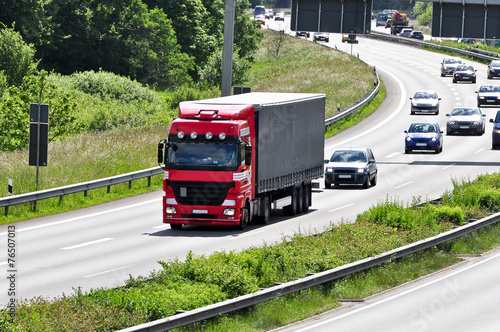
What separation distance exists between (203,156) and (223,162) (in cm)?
56

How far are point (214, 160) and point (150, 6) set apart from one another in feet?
268

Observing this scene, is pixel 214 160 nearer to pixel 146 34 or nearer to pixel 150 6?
pixel 146 34

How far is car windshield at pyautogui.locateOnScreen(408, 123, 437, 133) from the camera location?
151ft

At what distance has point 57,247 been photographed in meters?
22.1

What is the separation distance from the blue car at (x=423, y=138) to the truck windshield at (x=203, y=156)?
2324cm

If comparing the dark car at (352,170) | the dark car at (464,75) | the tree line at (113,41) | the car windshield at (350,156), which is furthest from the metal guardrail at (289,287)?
the tree line at (113,41)

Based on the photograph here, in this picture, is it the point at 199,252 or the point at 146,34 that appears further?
the point at 146,34

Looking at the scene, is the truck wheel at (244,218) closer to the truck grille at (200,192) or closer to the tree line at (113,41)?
the truck grille at (200,192)

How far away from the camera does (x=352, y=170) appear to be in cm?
3525

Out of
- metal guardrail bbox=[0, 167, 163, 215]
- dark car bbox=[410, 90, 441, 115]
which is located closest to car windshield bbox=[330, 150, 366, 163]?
metal guardrail bbox=[0, 167, 163, 215]

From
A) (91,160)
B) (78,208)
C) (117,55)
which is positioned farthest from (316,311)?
(117,55)

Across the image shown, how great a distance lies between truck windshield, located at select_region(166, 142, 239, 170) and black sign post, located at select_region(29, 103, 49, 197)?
5.42m

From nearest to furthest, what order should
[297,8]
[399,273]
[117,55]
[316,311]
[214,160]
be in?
[316,311], [399,273], [214,160], [297,8], [117,55]

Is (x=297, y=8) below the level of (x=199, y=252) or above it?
above
